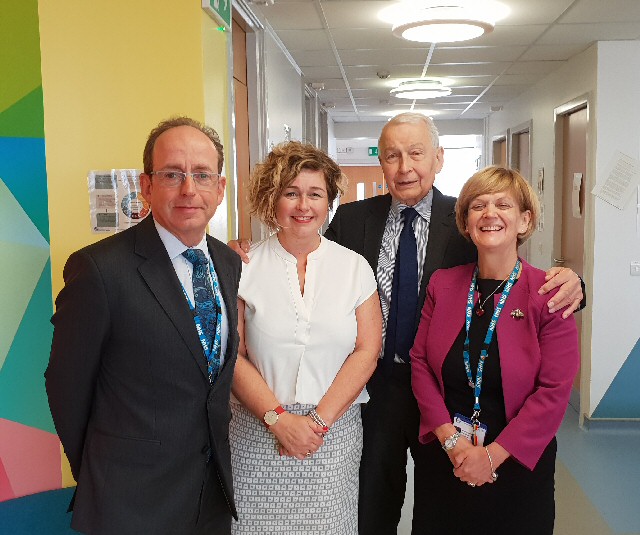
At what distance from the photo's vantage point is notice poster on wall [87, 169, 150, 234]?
2846 millimetres

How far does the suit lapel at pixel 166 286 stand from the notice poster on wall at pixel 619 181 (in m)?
4.16

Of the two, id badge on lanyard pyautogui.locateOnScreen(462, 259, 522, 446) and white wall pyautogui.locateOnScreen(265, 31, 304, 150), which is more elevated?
white wall pyautogui.locateOnScreen(265, 31, 304, 150)

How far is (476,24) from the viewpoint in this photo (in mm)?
4145

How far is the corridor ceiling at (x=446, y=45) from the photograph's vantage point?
413 cm

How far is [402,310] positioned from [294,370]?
1.53ft

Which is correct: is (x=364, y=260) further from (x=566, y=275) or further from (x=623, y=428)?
(x=623, y=428)

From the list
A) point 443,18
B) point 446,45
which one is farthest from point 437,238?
point 446,45

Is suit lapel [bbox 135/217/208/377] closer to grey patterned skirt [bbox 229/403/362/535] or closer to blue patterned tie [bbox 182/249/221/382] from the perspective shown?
blue patterned tie [bbox 182/249/221/382]

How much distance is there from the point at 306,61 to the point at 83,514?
4.94 meters

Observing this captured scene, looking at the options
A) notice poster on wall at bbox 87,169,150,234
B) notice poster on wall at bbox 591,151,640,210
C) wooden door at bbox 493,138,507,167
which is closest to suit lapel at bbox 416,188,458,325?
notice poster on wall at bbox 87,169,150,234

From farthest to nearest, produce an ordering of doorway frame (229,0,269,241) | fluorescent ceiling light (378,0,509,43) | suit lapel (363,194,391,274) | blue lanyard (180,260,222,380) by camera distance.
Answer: doorway frame (229,0,269,241), fluorescent ceiling light (378,0,509,43), suit lapel (363,194,391,274), blue lanyard (180,260,222,380)

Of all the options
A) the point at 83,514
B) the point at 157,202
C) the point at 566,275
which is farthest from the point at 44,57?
the point at 566,275

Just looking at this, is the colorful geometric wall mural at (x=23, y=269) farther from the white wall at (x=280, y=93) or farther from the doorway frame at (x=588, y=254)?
the doorway frame at (x=588, y=254)

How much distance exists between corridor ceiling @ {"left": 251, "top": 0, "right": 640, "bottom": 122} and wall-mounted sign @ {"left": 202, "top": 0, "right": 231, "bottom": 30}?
78 centimetres
